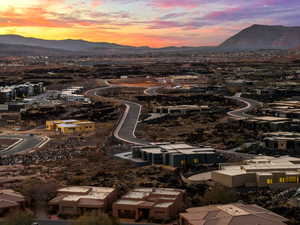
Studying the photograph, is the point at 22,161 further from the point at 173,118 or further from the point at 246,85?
the point at 246,85

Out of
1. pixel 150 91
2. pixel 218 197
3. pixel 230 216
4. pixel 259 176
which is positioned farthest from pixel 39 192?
pixel 150 91

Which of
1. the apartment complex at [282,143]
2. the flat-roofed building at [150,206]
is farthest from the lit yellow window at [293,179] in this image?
the apartment complex at [282,143]

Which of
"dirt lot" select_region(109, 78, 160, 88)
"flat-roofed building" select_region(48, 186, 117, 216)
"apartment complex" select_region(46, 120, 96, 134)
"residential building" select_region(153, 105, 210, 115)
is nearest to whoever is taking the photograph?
"flat-roofed building" select_region(48, 186, 117, 216)

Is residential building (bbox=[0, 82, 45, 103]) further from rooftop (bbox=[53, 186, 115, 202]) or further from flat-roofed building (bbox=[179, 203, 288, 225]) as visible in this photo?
flat-roofed building (bbox=[179, 203, 288, 225])

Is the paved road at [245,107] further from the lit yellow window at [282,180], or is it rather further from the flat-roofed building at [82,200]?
the flat-roofed building at [82,200]

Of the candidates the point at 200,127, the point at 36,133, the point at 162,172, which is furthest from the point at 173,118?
the point at 162,172

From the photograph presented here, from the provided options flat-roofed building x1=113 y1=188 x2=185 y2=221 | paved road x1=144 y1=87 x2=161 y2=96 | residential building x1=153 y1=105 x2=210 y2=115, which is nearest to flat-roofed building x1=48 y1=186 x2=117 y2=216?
flat-roofed building x1=113 y1=188 x2=185 y2=221
